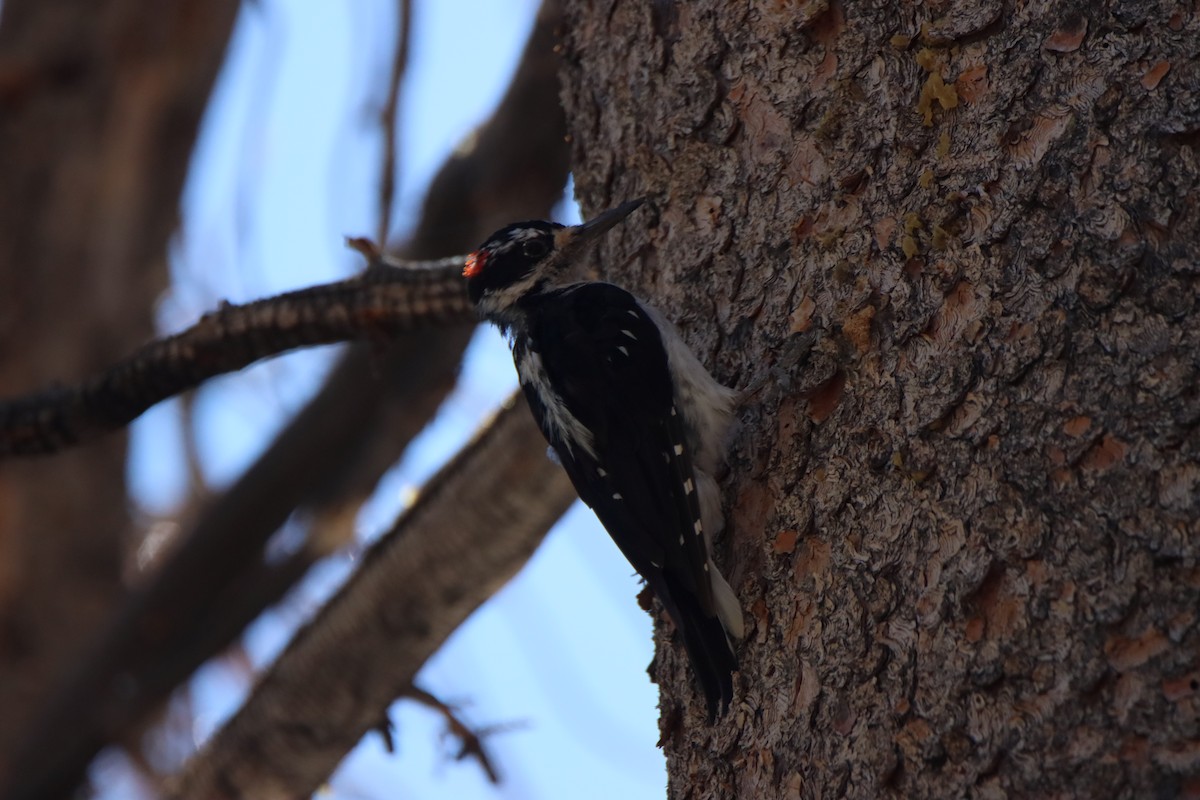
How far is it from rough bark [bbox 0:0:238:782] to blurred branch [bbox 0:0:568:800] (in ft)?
4.54

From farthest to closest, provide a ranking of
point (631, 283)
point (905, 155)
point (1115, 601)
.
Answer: point (631, 283) → point (905, 155) → point (1115, 601)

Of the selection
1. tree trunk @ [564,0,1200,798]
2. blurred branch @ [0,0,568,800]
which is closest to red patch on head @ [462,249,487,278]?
tree trunk @ [564,0,1200,798]

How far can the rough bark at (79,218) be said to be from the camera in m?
6.31

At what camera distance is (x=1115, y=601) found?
1.92m

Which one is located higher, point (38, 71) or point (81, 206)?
point (38, 71)

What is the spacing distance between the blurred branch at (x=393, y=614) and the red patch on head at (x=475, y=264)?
16.9 inches

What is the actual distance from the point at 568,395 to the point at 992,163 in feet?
4.07

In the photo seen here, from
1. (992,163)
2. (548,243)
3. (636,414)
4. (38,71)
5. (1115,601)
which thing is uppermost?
(38,71)

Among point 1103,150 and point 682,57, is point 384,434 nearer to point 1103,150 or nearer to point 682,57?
point 682,57

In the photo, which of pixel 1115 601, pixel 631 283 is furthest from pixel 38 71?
pixel 1115 601

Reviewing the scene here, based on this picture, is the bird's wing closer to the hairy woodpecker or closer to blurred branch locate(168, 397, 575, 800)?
the hairy woodpecker

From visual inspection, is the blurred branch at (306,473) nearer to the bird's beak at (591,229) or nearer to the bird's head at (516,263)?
the bird's head at (516,263)

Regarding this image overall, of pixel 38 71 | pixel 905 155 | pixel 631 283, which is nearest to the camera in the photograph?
pixel 905 155

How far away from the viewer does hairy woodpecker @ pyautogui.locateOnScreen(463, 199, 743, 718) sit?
258 centimetres
